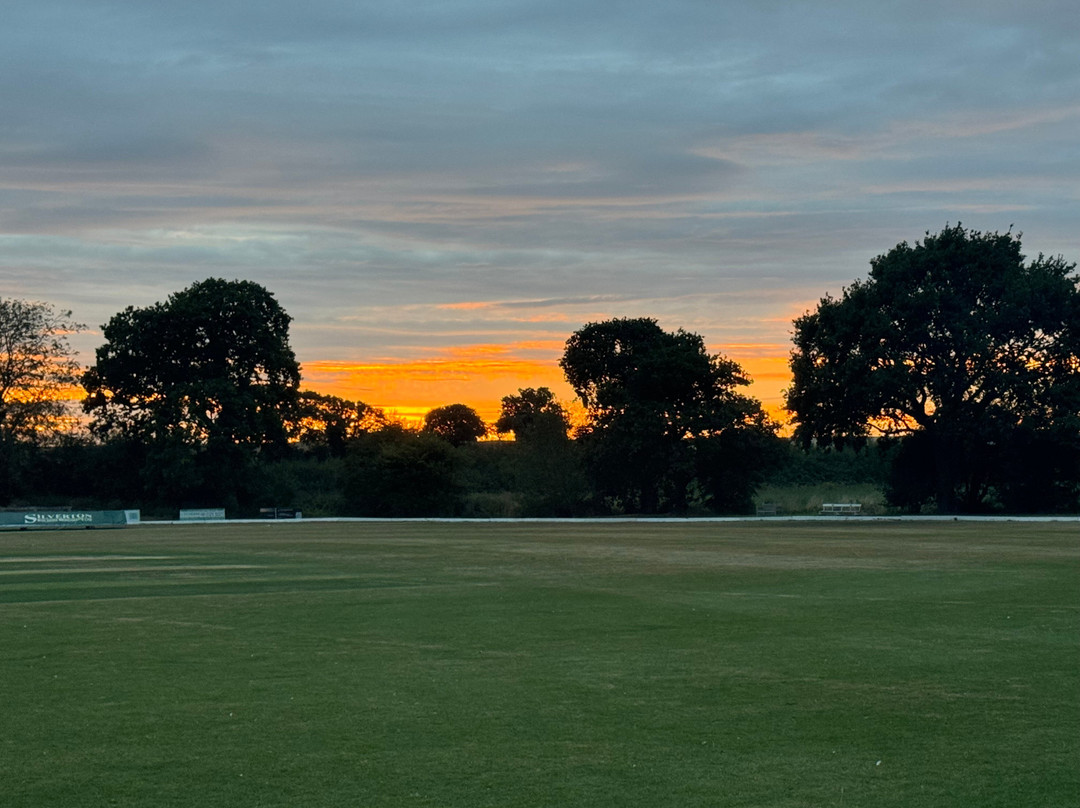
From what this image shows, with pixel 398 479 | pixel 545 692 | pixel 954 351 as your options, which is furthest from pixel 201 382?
pixel 545 692

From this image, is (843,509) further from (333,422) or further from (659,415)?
(333,422)

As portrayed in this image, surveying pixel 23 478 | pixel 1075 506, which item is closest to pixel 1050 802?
pixel 1075 506

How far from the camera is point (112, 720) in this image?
8.94m

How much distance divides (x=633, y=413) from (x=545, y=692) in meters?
58.1

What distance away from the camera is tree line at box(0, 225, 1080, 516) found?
193 feet

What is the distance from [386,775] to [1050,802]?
3.76m

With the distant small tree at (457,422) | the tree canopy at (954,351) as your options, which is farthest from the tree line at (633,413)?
the distant small tree at (457,422)

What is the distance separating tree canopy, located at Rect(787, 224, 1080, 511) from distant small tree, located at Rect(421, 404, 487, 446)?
78059 millimetres

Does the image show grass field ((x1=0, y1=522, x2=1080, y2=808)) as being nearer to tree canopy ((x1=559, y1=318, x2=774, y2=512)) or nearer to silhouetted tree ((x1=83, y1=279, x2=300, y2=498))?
tree canopy ((x1=559, y1=318, x2=774, y2=512))

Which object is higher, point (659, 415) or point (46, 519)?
point (659, 415)

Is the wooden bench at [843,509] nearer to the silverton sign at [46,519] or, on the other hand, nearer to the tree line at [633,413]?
the tree line at [633,413]

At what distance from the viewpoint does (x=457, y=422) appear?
5453 inches

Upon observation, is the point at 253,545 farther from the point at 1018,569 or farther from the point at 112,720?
the point at 112,720

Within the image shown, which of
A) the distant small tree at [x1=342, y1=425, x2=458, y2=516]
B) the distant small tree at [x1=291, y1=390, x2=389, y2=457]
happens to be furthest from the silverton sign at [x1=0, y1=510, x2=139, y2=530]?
the distant small tree at [x1=291, y1=390, x2=389, y2=457]
